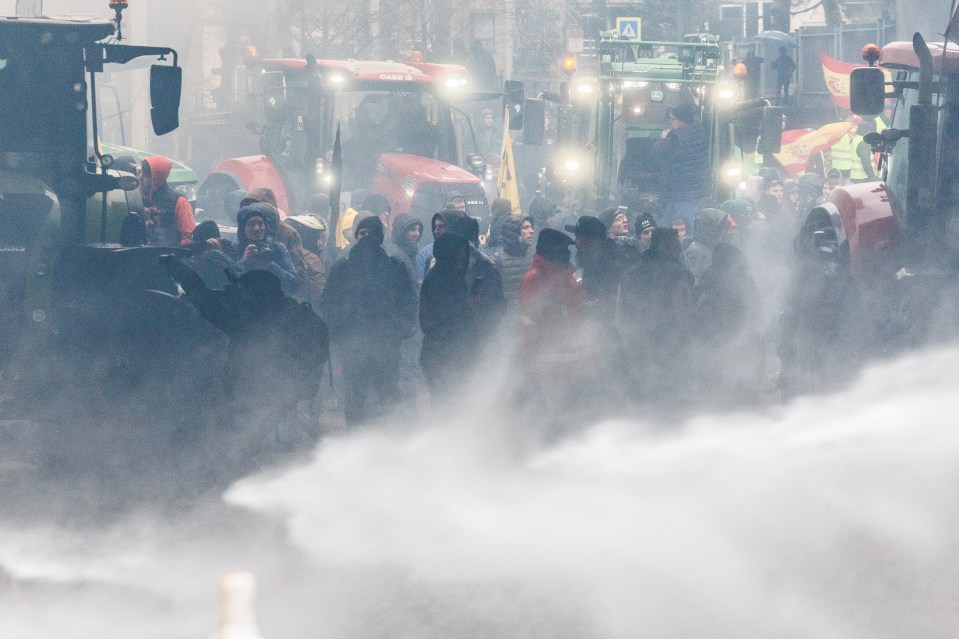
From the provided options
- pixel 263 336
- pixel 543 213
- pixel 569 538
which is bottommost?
pixel 569 538

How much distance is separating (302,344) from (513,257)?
294 cm

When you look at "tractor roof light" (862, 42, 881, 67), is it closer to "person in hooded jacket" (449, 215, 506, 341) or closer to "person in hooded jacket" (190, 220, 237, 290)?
"person in hooded jacket" (449, 215, 506, 341)

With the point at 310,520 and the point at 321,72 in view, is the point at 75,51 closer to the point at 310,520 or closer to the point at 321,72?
the point at 310,520

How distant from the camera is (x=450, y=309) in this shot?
9.70 m

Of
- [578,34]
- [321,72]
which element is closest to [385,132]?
[321,72]

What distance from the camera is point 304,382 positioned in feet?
28.3

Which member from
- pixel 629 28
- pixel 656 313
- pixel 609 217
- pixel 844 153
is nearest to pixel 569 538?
pixel 656 313

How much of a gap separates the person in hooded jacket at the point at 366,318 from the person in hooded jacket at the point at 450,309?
2.12 feet

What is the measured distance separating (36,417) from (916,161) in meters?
5.94

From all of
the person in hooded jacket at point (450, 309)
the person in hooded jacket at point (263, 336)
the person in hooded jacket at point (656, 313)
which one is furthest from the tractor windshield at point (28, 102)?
the person in hooded jacket at point (656, 313)

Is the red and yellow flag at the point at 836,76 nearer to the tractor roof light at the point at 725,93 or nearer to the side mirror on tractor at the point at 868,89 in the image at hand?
the tractor roof light at the point at 725,93

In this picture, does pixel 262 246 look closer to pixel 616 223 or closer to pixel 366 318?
pixel 366 318

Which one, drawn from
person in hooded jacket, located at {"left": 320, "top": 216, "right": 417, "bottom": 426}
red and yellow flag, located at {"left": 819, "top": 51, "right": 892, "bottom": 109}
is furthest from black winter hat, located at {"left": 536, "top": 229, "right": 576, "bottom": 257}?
red and yellow flag, located at {"left": 819, "top": 51, "right": 892, "bottom": 109}

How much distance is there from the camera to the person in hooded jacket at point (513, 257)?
11.0 metres
